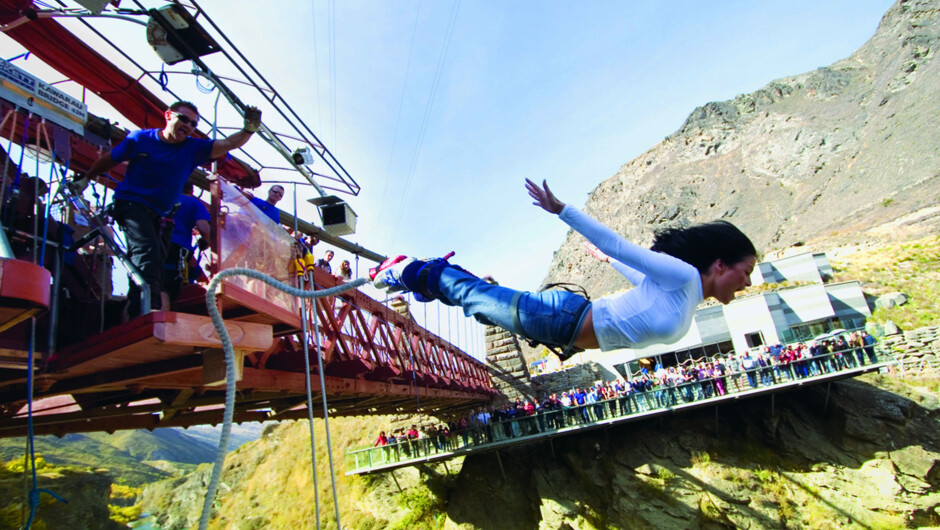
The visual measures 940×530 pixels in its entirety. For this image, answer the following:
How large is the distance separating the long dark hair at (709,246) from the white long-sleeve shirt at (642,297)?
0.20 meters

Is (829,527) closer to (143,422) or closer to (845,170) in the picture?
(143,422)

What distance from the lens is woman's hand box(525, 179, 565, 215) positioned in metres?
2.54

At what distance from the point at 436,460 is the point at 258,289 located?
→ 16300mm

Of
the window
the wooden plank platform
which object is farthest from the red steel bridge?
the window

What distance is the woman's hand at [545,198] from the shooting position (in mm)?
2545

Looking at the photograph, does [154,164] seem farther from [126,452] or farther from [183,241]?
[126,452]

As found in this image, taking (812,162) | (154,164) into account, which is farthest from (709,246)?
(812,162)

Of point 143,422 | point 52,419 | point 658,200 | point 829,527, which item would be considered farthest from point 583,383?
point 658,200

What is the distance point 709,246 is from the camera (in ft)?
8.61

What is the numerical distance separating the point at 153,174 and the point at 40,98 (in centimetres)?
94

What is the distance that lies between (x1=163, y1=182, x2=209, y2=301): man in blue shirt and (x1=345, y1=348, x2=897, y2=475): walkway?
14966mm

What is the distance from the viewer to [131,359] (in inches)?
121

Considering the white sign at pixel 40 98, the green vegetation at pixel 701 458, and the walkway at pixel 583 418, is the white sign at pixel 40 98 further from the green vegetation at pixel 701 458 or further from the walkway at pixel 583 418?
the green vegetation at pixel 701 458

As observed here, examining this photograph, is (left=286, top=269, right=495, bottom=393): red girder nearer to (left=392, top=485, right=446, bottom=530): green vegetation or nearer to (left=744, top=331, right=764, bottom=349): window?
(left=392, top=485, right=446, bottom=530): green vegetation
